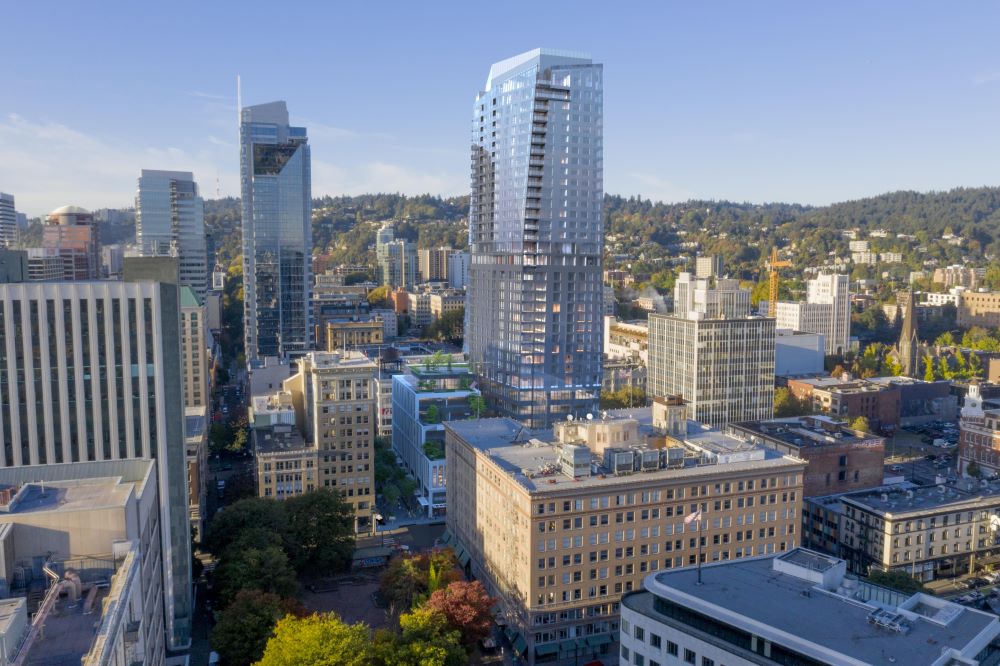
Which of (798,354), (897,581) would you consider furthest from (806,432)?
(798,354)

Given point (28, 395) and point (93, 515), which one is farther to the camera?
A: point (28, 395)

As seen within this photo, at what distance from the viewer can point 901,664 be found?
37312mm

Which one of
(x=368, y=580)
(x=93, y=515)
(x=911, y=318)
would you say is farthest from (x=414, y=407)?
(x=911, y=318)

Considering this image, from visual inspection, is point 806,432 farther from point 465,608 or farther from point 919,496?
point 465,608

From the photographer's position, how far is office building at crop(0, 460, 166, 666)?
2880 centimetres

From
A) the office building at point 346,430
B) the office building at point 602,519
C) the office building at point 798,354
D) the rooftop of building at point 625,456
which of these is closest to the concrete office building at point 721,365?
the rooftop of building at point 625,456

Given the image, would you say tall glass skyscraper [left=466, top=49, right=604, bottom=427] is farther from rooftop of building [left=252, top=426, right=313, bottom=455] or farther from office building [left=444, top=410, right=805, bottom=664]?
office building [left=444, top=410, right=805, bottom=664]

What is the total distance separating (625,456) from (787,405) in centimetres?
8640

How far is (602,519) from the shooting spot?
208 feet

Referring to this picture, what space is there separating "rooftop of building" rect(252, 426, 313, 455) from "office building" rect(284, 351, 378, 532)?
1905 millimetres

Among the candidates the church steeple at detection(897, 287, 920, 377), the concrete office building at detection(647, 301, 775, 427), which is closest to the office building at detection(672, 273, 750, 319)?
the concrete office building at detection(647, 301, 775, 427)

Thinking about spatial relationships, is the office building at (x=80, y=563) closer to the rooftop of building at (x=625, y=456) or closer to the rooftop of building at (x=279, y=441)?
the rooftop of building at (x=625, y=456)

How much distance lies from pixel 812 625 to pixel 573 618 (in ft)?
84.3

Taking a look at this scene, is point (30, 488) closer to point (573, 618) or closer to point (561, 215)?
point (573, 618)
